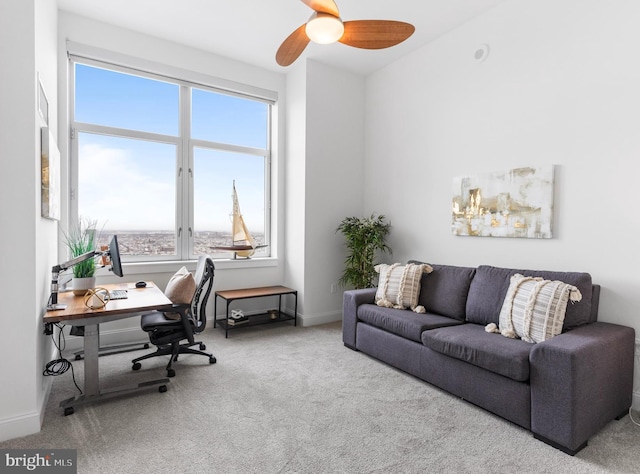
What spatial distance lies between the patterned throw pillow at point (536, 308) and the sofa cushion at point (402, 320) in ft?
1.80

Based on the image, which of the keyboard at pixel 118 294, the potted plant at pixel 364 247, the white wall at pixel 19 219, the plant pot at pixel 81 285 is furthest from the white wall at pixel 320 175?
the white wall at pixel 19 219

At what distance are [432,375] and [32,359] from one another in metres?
2.74

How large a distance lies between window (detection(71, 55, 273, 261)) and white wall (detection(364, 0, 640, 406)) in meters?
1.96

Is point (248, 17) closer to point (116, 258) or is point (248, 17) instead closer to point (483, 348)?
point (116, 258)

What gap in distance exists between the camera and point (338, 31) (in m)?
2.19

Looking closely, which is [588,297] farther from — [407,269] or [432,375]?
[407,269]

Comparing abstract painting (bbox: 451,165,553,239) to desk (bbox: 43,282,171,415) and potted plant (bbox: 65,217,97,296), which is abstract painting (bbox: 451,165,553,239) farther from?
potted plant (bbox: 65,217,97,296)

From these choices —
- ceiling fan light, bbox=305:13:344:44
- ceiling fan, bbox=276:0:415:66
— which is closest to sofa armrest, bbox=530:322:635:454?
ceiling fan, bbox=276:0:415:66

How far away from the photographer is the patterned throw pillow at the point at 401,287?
348 cm

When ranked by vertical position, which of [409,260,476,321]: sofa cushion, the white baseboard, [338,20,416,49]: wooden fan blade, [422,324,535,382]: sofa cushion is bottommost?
the white baseboard

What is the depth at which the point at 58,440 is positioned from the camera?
6.94 ft

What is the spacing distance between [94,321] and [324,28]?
94.9 inches

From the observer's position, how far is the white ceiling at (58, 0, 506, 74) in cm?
341

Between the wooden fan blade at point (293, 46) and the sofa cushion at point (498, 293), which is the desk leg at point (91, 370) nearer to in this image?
the wooden fan blade at point (293, 46)
